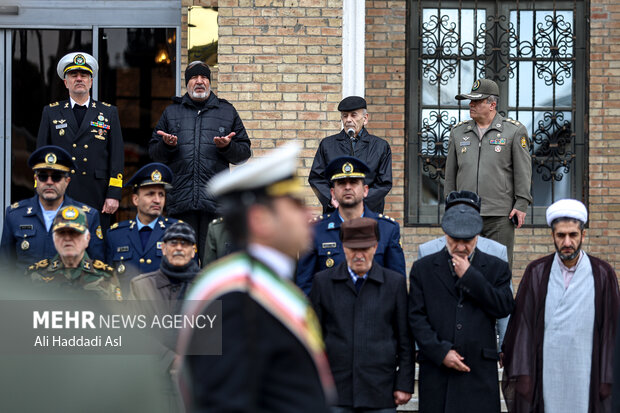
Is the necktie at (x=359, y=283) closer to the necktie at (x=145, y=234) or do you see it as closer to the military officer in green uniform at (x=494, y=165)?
the necktie at (x=145, y=234)

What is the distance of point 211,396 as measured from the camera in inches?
114

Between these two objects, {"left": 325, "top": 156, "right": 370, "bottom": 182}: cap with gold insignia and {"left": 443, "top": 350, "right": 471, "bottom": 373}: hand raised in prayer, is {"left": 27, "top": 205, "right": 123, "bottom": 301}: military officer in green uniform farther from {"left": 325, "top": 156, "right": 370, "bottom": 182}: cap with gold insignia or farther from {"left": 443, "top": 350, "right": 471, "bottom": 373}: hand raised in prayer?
{"left": 443, "top": 350, "right": 471, "bottom": 373}: hand raised in prayer

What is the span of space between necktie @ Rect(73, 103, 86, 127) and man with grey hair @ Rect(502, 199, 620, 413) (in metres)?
3.73

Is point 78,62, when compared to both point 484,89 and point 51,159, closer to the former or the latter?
point 51,159

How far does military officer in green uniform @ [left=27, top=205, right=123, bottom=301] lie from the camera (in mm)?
6074

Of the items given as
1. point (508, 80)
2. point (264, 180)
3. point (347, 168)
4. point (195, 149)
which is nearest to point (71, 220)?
point (195, 149)

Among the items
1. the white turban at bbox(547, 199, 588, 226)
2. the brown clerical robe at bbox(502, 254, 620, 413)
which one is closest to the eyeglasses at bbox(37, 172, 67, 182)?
the brown clerical robe at bbox(502, 254, 620, 413)

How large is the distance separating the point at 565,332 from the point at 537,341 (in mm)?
182

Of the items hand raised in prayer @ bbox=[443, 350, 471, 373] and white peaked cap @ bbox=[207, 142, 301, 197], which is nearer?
white peaked cap @ bbox=[207, 142, 301, 197]

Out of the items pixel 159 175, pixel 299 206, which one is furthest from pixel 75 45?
pixel 299 206

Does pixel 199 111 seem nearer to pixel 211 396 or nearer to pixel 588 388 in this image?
pixel 588 388

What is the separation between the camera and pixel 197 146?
7.63 m

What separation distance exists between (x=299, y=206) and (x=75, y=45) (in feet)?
24.6

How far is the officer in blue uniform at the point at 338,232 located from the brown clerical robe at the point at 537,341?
87 cm
